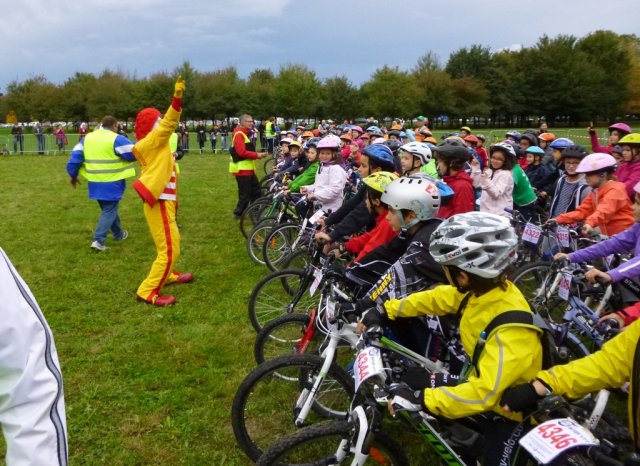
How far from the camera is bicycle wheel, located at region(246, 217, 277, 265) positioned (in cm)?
745

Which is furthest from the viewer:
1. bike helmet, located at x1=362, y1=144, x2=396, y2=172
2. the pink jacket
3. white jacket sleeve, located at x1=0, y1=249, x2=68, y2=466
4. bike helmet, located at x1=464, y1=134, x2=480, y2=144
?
bike helmet, located at x1=464, y1=134, x2=480, y2=144

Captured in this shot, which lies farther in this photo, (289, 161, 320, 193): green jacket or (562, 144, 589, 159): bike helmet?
(289, 161, 320, 193): green jacket

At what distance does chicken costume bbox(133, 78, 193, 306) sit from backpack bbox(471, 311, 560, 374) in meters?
4.06

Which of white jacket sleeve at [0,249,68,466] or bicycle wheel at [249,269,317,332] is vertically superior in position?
white jacket sleeve at [0,249,68,466]

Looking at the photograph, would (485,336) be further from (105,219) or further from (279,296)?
(105,219)

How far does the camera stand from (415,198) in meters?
3.48

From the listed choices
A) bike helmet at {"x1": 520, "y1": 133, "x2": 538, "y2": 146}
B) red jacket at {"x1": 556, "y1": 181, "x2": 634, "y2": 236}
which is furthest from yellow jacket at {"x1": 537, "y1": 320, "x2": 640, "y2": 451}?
bike helmet at {"x1": 520, "y1": 133, "x2": 538, "y2": 146}

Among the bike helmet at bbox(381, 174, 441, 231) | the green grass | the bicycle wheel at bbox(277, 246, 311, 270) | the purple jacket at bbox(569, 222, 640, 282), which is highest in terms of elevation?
the bike helmet at bbox(381, 174, 441, 231)

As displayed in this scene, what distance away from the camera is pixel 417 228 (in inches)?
141

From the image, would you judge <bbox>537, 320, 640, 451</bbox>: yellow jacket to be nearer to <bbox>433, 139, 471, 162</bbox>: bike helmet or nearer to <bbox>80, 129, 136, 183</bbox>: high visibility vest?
<bbox>433, 139, 471, 162</bbox>: bike helmet

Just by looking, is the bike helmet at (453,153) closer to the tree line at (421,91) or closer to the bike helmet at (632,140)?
the bike helmet at (632,140)

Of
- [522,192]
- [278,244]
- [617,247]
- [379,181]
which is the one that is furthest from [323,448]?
[522,192]

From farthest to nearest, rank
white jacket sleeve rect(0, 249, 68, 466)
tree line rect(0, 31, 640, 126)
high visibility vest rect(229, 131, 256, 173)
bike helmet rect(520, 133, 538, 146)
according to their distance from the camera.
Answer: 1. tree line rect(0, 31, 640, 126)
2. bike helmet rect(520, 133, 538, 146)
3. high visibility vest rect(229, 131, 256, 173)
4. white jacket sleeve rect(0, 249, 68, 466)

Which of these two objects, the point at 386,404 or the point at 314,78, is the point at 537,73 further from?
the point at 386,404
